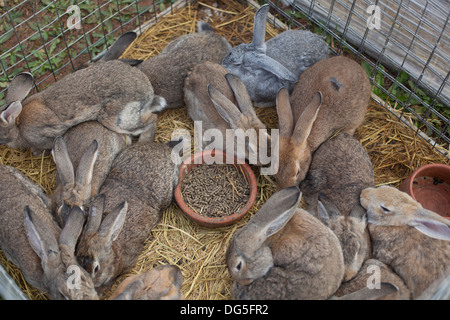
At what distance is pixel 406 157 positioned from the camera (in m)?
4.56

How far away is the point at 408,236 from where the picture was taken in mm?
3668

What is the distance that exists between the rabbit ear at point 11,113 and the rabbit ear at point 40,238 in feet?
3.71

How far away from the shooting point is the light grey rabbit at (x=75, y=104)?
4172 mm

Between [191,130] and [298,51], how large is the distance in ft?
4.27

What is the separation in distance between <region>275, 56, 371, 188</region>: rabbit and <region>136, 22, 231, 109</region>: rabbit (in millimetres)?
932

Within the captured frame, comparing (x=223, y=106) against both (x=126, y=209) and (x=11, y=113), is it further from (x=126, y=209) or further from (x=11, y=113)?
(x=11, y=113)

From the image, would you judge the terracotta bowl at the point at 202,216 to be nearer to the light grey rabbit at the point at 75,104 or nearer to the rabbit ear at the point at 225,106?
the rabbit ear at the point at 225,106

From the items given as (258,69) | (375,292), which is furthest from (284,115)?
(375,292)

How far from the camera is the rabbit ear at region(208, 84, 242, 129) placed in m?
4.22

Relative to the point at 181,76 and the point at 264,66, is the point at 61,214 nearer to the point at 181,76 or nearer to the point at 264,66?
the point at 181,76

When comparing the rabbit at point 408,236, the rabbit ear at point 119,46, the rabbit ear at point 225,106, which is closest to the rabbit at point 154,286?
the rabbit ear at point 225,106

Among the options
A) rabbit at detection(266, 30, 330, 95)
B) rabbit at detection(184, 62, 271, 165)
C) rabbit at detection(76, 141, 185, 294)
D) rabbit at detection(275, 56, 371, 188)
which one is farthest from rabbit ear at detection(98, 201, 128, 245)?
rabbit at detection(266, 30, 330, 95)

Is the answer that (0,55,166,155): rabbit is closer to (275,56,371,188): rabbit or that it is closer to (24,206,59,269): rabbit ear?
(24,206,59,269): rabbit ear

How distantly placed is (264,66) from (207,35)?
695mm
